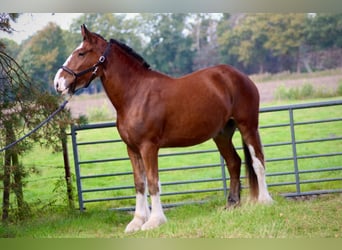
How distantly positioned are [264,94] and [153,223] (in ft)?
5.97

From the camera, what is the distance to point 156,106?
4141 mm

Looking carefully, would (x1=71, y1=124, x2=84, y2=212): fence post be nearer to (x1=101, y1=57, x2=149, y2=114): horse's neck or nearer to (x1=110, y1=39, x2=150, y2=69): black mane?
(x1=101, y1=57, x2=149, y2=114): horse's neck

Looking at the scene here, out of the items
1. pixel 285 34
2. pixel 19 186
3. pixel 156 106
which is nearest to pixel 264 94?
pixel 285 34

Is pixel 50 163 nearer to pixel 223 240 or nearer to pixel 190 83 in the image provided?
pixel 190 83

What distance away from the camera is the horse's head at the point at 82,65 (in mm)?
4047

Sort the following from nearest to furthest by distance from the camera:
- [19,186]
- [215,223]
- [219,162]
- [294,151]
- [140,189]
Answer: [215,223] → [140,189] → [19,186] → [294,151] → [219,162]

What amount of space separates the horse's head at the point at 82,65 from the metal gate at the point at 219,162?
80 cm

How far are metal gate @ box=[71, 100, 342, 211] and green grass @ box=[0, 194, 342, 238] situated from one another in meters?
0.31

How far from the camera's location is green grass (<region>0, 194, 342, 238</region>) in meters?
3.88

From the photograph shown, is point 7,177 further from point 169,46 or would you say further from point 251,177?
point 251,177

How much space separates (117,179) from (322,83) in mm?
2218

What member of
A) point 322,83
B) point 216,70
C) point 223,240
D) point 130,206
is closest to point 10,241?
point 130,206

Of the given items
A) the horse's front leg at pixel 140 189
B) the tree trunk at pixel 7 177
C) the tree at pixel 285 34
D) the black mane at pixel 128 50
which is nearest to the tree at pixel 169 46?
the tree at pixel 285 34

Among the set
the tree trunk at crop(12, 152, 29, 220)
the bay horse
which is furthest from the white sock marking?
the tree trunk at crop(12, 152, 29, 220)
